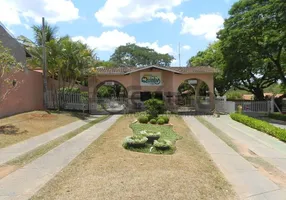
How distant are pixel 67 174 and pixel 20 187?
1062mm

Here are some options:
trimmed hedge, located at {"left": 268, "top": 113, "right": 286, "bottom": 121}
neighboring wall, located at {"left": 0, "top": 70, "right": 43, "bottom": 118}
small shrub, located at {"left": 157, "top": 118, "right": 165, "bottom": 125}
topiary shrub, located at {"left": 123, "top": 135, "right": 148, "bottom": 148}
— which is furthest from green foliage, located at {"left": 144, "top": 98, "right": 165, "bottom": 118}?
trimmed hedge, located at {"left": 268, "top": 113, "right": 286, "bottom": 121}

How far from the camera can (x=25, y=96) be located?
1942 cm

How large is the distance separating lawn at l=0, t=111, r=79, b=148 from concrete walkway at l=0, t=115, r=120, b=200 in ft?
7.77

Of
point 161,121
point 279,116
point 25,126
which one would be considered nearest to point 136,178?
point 25,126

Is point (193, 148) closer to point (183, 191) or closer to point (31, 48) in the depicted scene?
point (183, 191)

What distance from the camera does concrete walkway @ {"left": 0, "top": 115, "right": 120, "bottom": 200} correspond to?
17.6 feet

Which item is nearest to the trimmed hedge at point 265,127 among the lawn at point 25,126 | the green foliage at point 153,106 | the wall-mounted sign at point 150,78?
the green foliage at point 153,106

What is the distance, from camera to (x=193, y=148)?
10.1m

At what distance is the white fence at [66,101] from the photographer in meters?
24.1

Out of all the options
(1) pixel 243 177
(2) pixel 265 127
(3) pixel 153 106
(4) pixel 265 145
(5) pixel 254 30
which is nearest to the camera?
(1) pixel 243 177

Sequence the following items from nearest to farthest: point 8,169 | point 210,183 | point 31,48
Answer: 1. point 210,183
2. point 8,169
3. point 31,48

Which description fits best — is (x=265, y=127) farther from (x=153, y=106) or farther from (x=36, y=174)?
(x=36, y=174)

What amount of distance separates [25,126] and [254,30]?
58.4 feet

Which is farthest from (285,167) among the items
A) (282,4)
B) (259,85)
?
(259,85)
